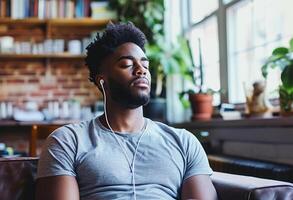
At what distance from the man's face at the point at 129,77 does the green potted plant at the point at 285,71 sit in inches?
34.5

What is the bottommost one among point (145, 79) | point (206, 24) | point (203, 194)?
point (203, 194)

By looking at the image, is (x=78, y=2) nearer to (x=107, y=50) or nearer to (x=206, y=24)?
(x=206, y=24)

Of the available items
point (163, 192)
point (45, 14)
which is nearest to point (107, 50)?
point (163, 192)

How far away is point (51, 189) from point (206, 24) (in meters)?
2.88

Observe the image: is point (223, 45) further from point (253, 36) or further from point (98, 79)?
point (98, 79)

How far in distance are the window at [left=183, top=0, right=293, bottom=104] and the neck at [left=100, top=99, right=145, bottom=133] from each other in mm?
1159

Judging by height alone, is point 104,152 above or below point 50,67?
below

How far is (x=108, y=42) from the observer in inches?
75.7

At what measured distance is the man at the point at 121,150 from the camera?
5.49ft

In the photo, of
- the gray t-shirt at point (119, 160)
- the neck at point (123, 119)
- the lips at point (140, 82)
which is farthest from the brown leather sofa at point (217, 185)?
the lips at point (140, 82)

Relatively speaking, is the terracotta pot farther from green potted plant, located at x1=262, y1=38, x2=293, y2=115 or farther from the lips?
the lips

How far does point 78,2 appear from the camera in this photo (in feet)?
16.4

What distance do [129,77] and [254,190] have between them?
2.03 ft

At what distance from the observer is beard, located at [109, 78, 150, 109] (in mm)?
1819
